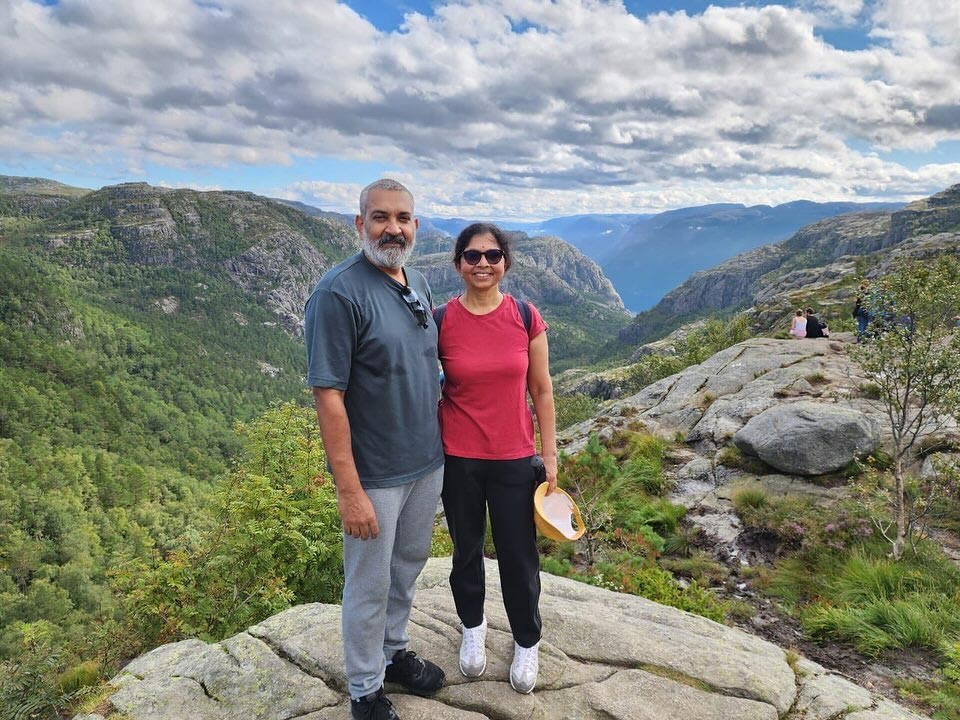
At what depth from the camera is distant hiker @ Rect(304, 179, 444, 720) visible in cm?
317

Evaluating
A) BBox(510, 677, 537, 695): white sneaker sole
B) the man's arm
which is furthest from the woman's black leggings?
the man's arm

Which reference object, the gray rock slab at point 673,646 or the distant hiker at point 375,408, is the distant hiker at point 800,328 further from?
the distant hiker at point 375,408

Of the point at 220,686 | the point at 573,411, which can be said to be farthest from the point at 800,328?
the point at 573,411

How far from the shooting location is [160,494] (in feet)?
349

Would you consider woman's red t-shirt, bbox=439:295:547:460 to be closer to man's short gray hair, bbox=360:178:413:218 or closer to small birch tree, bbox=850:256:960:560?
man's short gray hair, bbox=360:178:413:218

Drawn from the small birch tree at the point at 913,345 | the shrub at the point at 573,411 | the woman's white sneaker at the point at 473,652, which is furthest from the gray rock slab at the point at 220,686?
the shrub at the point at 573,411

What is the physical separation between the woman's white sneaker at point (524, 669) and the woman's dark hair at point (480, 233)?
122 inches

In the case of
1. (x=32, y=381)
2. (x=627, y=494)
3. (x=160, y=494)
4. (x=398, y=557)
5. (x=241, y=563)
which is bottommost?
(x=160, y=494)

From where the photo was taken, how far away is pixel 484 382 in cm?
370

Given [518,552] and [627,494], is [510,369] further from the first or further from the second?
[627,494]

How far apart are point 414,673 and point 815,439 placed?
383 inches

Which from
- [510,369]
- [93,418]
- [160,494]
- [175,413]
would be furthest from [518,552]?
[175,413]

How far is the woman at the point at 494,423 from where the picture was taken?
3.72 meters

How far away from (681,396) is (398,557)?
16.4 metres
